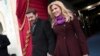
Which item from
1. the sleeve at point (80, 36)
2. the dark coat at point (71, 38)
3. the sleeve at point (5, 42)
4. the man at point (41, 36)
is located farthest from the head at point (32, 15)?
the sleeve at point (5, 42)

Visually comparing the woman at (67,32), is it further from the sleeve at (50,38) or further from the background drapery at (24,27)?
the background drapery at (24,27)

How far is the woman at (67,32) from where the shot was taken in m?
2.46

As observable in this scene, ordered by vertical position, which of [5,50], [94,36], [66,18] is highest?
[66,18]

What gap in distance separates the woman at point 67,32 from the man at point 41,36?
121 mm

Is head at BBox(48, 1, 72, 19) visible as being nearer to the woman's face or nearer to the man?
the woman's face

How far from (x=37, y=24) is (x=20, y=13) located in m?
0.40

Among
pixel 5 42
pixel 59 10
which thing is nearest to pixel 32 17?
pixel 59 10

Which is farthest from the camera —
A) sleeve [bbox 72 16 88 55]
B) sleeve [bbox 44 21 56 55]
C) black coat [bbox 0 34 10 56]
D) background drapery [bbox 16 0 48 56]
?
black coat [bbox 0 34 10 56]

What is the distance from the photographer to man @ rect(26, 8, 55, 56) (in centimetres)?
260

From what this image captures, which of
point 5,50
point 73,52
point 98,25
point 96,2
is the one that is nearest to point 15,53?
point 5,50

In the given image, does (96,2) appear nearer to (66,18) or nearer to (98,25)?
(98,25)

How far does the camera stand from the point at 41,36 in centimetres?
264

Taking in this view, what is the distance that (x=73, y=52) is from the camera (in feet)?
8.11

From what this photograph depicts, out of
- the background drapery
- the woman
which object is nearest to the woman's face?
the woman
